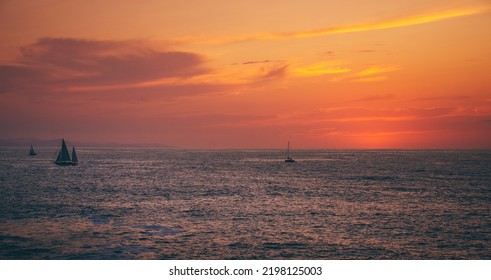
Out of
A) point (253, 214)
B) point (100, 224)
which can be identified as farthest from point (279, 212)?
point (100, 224)

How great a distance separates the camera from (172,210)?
52469mm

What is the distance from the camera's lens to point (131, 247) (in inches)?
1315

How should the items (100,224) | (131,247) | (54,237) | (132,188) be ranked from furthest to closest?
(132,188), (100,224), (54,237), (131,247)

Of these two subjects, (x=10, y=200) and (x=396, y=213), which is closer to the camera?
(x=396, y=213)

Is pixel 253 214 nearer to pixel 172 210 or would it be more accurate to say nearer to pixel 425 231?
pixel 172 210

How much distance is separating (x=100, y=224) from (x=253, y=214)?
54.1ft

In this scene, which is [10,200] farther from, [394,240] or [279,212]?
[394,240]

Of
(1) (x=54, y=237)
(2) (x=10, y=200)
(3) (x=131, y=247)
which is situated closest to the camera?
(3) (x=131, y=247)

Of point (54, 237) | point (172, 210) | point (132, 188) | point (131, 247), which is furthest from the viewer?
point (132, 188)

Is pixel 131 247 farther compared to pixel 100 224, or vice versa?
pixel 100 224
